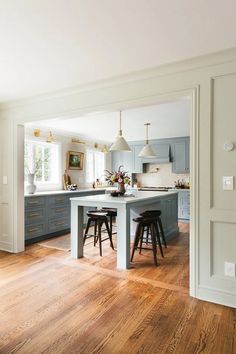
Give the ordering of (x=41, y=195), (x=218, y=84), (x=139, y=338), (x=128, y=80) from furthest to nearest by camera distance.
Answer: (x=41, y=195)
(x=128, y=80)
(x=218, y=84)
(x=139, y=338)

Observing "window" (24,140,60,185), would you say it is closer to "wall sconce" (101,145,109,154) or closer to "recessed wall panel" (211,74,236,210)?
"wall sconce" (101,145,109,154)

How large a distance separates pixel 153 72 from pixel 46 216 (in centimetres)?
336

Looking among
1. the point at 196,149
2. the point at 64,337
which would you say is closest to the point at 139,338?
the point at 64,337

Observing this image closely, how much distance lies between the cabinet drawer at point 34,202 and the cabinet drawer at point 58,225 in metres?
0.46

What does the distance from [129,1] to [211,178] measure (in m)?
1.67

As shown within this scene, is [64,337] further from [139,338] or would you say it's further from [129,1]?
[129,1]

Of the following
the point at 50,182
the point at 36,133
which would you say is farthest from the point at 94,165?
the point at 36,133

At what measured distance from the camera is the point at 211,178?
246 centimetres

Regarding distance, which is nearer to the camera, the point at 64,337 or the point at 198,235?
the point at 64,337

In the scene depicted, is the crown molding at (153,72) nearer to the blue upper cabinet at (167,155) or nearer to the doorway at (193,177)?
the doorway at (193,177)

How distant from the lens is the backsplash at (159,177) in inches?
292

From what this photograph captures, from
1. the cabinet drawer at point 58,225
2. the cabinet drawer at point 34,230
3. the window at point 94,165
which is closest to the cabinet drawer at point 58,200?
the cabinet drawer at point 58,225

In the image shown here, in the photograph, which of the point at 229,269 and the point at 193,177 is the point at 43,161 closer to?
the point at 193,177

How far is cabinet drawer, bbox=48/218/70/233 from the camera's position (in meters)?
4.91
